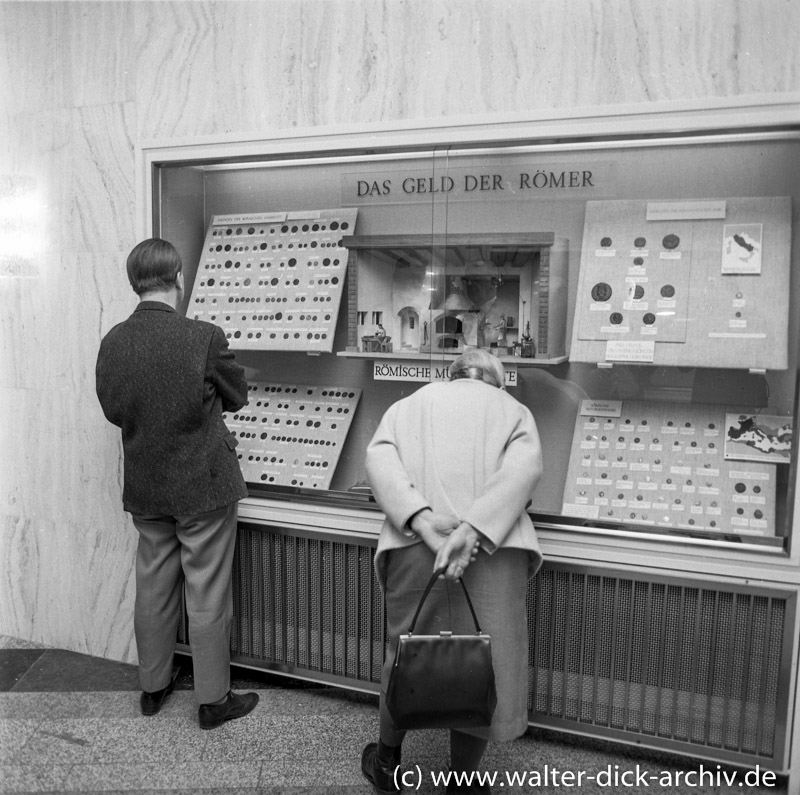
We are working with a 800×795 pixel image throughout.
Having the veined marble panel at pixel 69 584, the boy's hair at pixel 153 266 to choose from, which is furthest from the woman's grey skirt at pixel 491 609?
the veined marble panel at pixel 69 584

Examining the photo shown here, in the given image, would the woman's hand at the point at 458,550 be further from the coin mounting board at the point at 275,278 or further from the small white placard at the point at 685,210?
the small white placard at the point at 685,210

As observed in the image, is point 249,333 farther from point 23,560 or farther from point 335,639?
point 23,560

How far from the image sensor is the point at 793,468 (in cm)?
213

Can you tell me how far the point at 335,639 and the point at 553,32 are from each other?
231 centimetres

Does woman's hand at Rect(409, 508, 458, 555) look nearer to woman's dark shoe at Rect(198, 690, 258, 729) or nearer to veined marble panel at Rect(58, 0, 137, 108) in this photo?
woman's dark shoe at Rect(198, 690, 258, 729)

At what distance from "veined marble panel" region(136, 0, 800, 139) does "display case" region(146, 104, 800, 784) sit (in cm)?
20

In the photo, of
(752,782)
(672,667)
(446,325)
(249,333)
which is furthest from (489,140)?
(752,782)

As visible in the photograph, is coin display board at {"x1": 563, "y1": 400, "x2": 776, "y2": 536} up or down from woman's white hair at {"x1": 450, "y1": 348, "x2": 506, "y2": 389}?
down

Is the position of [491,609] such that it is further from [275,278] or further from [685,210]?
[275,278]

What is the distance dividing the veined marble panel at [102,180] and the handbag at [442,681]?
6.70ft

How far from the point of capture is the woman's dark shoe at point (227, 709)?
8.28 ft

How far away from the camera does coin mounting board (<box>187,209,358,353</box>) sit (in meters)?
2.84

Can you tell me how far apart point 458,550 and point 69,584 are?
7.08ft

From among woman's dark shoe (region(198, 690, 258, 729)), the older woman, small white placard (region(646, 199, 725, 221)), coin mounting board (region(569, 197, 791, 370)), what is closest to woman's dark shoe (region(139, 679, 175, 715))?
woman's dark shoe (region(198, 690, 258, 729))
